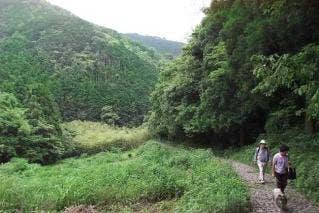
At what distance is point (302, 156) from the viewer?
20125 mm

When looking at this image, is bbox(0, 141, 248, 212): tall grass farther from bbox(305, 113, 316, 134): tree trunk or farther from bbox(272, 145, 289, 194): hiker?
bbox(305, 113, 316, 134): tree trunk

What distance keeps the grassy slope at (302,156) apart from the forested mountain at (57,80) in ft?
78.1

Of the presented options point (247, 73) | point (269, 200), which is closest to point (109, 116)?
point (247, 73)

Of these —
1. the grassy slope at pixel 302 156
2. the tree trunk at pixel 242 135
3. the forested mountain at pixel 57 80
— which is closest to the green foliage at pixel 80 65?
the forested mountain at pixel 57 80

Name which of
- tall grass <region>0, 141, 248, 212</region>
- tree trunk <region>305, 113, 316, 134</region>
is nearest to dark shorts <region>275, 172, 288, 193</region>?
tall grass <region>0, 141, 248, 212</region>

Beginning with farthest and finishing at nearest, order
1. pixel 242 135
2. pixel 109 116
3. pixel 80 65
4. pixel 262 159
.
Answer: pixel 80 65 → pixel 109 116 → pixel 242 135 → pixel 262 159

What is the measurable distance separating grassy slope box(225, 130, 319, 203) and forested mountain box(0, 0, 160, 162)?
2380 centimetres

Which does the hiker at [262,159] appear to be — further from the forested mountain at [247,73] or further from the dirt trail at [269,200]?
the forested mountain at [247,73]

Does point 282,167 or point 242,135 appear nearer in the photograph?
point 282,167

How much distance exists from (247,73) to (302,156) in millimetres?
8948

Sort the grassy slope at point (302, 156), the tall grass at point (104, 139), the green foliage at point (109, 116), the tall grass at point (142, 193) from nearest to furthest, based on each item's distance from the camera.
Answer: the tall grass at point (142, 193) < the grassy slope at point (302, 156) < the tall grass at point (104, 139) < the green foliage at point (109, 116)

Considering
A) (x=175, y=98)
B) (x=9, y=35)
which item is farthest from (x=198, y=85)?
(x=9, y=35)

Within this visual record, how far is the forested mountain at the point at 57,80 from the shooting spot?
164ft

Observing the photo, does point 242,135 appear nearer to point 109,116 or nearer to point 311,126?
point 311,126
